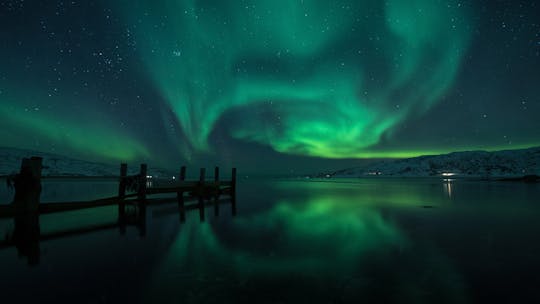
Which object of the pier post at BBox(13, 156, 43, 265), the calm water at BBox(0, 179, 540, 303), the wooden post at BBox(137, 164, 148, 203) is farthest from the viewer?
the wooden post at BBox(137, 164, 148, 203)

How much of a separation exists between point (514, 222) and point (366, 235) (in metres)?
9.86

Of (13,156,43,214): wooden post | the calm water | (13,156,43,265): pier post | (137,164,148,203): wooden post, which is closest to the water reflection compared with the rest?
the calm water

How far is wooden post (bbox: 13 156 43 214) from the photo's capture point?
1220 centimetres

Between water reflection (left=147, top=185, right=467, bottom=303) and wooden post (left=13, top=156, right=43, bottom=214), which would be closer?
water reflection (left=147, top=185, right=467, bottom=303)

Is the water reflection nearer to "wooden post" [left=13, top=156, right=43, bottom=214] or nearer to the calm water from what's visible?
the calm water

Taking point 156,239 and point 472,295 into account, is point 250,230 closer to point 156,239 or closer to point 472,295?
point 156,239

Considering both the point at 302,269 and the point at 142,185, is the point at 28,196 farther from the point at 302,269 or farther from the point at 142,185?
the point at 302,269

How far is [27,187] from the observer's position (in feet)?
40.9

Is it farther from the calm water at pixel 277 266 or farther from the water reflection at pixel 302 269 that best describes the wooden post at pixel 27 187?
the water reflection at pixel 302 269

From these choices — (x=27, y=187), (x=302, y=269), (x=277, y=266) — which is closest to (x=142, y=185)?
(x=27, y=187)

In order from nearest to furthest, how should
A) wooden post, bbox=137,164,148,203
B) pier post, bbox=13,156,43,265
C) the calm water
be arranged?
the calm water, pier post, bbox=13,156,43,265, wooden post, bbox=137,164,148,203

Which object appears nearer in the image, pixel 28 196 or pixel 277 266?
pixel 277 266

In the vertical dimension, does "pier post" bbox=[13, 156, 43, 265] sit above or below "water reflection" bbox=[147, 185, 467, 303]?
above

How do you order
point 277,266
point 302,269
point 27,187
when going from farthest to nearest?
1. point 27,187
2. point 277,266
3. point 302,269
